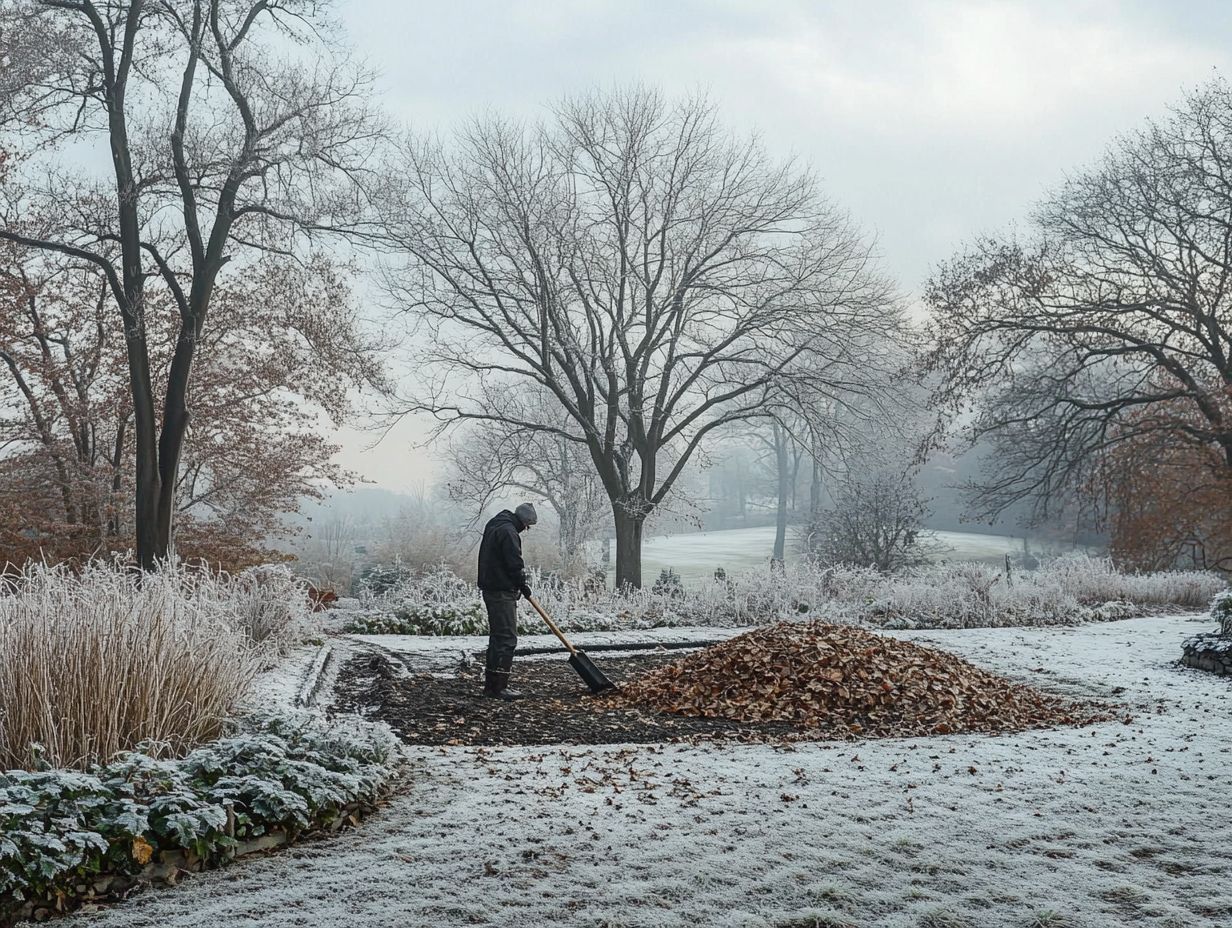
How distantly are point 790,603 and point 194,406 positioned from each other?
33.4 ft

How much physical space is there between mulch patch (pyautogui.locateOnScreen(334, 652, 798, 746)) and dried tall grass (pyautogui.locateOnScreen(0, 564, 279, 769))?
160 cm

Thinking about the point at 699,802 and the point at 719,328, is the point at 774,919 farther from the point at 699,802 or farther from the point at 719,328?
the point at 719,328

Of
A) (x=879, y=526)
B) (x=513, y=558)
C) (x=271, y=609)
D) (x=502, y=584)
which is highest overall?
(x=879, y=526)

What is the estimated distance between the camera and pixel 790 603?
13516mm

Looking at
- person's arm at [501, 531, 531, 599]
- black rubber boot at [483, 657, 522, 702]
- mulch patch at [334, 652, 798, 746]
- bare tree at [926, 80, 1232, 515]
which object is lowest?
mulch patch at [334, 652, 798, 746]

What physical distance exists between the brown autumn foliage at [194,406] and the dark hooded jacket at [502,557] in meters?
8.72

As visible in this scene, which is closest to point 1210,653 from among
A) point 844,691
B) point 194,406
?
point 844,691

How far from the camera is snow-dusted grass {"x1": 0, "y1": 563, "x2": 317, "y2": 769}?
14.7 ft

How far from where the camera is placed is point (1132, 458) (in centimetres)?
1927

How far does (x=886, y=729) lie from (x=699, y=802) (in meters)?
2.51

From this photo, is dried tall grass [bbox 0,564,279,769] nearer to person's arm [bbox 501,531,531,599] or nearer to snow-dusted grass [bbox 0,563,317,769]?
snow-dusted grass [bbox 0,563,317,769]

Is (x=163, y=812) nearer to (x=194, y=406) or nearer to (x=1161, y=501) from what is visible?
(x=194, y=406)

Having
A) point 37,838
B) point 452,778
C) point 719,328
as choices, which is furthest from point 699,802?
point 719,328

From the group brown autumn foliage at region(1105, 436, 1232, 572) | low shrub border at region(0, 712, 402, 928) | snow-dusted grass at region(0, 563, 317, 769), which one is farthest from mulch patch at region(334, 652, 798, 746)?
brown autumn foliage at region(1105, 436, 1232, 572)
